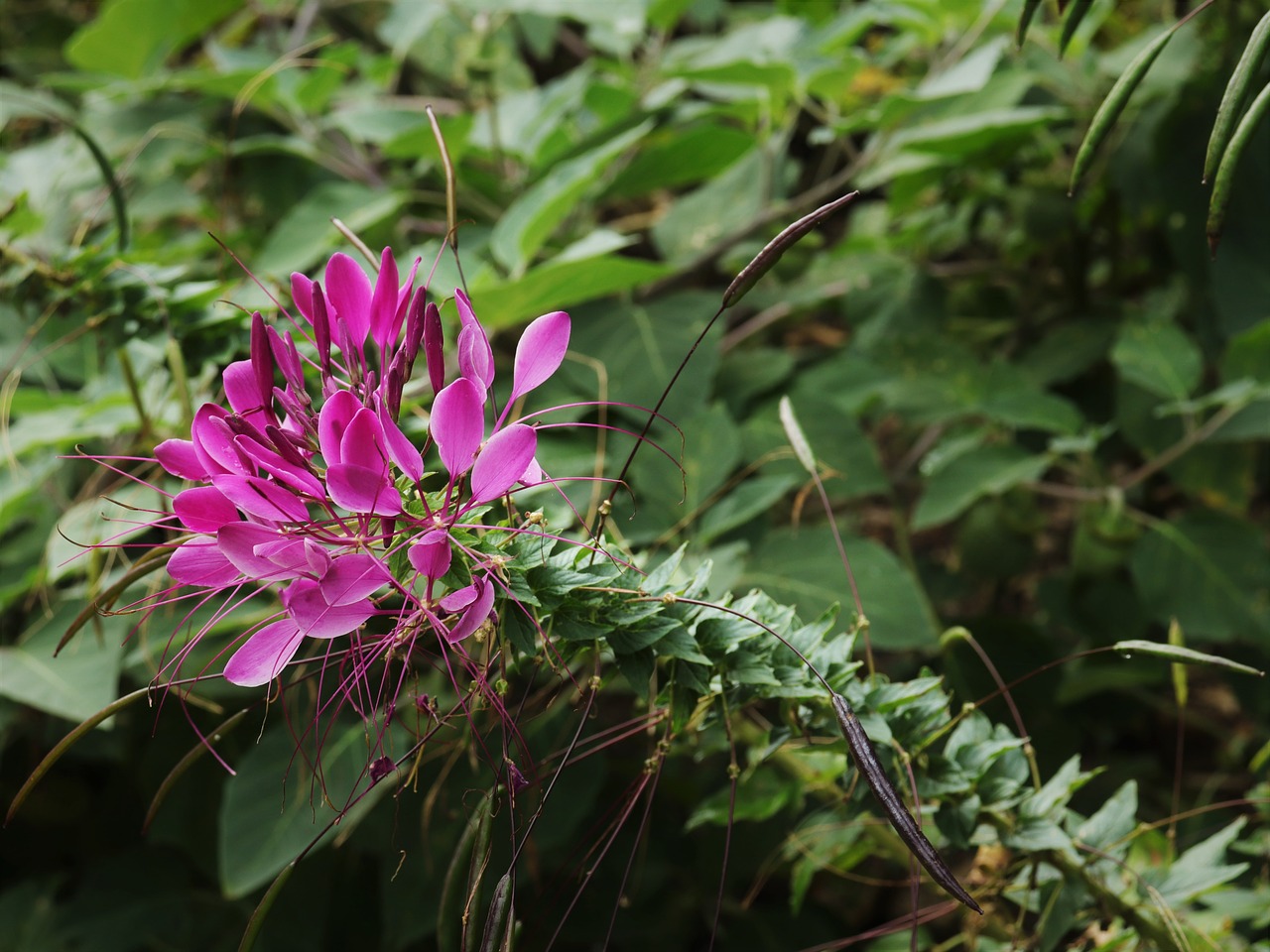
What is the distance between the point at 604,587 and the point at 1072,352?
28.8 inches

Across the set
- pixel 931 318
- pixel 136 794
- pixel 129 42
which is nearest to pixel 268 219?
pixel 129 42

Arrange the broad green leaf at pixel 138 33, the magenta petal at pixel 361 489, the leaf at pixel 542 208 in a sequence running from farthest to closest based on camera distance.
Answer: the broad green leaf at pixel 138 33 → the leaf at pixel 542 208 → the magenta petal at pixel 361 489

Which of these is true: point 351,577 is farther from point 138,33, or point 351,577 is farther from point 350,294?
point 138,33

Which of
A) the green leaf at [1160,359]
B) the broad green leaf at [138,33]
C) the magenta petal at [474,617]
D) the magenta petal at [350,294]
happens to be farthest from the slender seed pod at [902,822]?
the broad green leaf at [138,33]

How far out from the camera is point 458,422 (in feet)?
0.99

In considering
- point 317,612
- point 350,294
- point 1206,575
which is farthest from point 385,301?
point 1206,575

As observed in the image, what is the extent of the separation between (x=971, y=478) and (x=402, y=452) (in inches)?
22.0

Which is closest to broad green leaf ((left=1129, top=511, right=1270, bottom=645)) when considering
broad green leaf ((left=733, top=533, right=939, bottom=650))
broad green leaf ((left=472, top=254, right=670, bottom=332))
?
broad green leaf ((left=733, top=533, right=939, bottom=650))

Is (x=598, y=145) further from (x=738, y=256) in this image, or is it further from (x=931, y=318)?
(x=931, y=318)

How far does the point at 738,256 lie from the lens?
98 cm

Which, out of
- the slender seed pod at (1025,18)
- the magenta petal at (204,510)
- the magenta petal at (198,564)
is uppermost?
the slender seed pod at (1025,18)

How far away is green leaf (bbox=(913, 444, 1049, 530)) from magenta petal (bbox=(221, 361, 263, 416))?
20.5 inches

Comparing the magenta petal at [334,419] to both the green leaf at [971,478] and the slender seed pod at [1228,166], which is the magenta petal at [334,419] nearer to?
the slender seed pod at [1228,166]

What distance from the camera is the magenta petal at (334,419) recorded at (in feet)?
0.95
